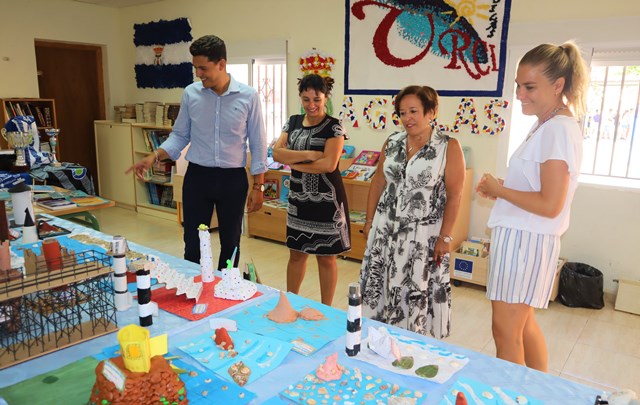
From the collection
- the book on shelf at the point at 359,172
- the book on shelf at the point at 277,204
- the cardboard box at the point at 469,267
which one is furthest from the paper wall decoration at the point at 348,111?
the cardboard box at the point at 469,267

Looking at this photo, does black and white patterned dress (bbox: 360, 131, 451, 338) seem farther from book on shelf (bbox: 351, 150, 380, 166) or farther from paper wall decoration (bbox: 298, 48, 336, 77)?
paper wall decoration (bbox: 298, 48, 336, 77)

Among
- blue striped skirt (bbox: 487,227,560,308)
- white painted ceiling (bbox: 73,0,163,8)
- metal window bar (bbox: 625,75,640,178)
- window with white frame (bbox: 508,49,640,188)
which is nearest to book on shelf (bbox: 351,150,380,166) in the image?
window with white frame (bbox: 508,49,640,188)

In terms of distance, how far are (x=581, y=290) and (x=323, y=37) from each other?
9.62 ft

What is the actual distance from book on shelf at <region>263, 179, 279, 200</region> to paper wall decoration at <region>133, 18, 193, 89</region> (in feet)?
5.45

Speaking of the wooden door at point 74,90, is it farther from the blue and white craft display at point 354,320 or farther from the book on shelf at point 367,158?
the blue and white craft display at point 354,320

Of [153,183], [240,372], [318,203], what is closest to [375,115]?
[318,203]

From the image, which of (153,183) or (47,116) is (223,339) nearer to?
(153,183)

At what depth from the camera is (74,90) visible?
20.1 feet

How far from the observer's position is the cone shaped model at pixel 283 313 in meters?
1.44

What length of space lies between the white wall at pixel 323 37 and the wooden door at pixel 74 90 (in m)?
0.20

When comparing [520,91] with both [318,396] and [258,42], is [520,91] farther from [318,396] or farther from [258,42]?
[258,42]

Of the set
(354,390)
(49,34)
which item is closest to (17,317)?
(354,390)

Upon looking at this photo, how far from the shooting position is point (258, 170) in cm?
253

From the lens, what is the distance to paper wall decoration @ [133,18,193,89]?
5.55m
